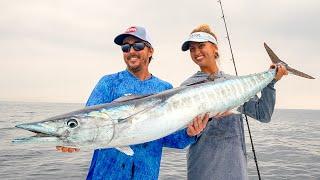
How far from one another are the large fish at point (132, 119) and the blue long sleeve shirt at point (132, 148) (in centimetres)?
45

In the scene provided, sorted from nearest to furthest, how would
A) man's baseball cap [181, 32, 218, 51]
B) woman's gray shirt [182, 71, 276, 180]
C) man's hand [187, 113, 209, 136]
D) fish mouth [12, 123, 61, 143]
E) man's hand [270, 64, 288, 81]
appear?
1. fish mouth [12, 123, 61, 143]
2. man's hand [187, 113, 209, 136]
3. woman's gray shirt [182, 71, 276, 180]
4. man's baseball cap [181, 32, 218, 51]
5. man's hand [270, 64, 288, 81]

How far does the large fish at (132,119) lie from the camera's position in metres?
3.04

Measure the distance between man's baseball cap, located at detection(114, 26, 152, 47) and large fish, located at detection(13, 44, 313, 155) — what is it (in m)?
0.82

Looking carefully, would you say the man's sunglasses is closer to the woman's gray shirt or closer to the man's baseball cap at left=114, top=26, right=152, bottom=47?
the man's baseball cap at left=114, top=26, right=152, bottom=47

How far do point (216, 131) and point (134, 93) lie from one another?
1.19 m

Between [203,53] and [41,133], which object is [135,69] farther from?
[41,133]

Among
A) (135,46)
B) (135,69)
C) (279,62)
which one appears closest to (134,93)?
(135,69)

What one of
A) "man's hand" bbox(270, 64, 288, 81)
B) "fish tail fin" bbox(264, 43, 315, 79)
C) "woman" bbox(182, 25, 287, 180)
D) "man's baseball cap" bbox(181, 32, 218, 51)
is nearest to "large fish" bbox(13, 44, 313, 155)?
"woman" bbox(182, 25, 287, 180)

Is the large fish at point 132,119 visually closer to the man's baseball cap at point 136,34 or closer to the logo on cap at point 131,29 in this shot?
the man's baseball cap at point 136,34

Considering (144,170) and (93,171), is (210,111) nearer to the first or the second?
(144,170)

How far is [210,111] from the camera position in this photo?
12.3ft

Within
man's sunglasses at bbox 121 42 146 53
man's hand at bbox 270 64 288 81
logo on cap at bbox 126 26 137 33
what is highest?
logo on cap at bbox 126 26 137 33

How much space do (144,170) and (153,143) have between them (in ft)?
1.08

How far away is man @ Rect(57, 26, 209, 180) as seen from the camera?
3.65 meters
